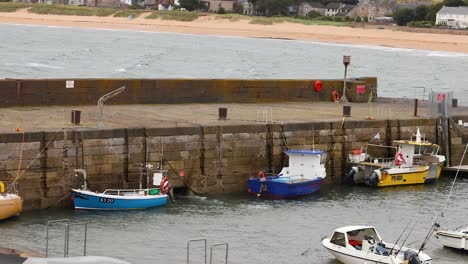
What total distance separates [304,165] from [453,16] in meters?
154

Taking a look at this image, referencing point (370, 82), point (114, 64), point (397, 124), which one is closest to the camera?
point (397, 124)

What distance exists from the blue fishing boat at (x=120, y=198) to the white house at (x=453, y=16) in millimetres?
155685

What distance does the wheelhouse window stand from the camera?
2839 cm

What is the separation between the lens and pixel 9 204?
30.0 meters

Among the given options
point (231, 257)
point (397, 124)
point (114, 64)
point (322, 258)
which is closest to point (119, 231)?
point (231, 257)

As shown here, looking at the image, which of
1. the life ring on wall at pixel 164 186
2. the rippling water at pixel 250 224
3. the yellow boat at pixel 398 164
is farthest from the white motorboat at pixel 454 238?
the yellow boat at pixel 398 164

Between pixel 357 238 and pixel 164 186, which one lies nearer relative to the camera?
pixel 357 238

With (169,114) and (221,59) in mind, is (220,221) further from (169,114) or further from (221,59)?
(221,59)

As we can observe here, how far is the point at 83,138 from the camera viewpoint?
33438 mm

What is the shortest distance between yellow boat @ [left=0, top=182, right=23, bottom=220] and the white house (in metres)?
160

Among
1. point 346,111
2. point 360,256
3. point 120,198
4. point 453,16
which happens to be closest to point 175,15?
point 453,16

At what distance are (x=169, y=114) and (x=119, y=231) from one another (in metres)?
10.6

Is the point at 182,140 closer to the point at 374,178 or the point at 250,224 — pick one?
the point at 250,224

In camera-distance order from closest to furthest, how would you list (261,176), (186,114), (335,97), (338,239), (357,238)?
1. (338,239)
2. (357,238)
3. (261,176)
4. (186,114)
5. (335,97)
